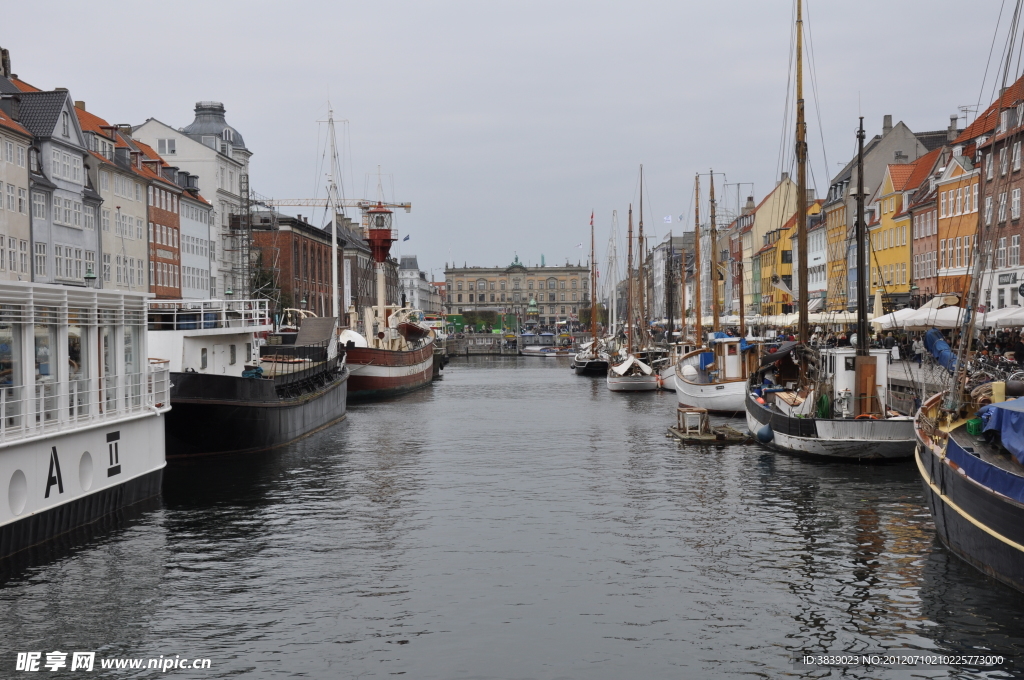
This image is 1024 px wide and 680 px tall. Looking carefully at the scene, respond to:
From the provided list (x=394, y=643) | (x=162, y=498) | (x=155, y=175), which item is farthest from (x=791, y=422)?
(x=155, y=175)

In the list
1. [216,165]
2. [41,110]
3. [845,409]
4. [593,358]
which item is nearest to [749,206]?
[593,358]

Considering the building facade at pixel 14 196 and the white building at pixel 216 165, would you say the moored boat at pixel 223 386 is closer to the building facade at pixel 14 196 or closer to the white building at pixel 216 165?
the building facade at pixel 14 196

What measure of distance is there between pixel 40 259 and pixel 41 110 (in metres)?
7.71

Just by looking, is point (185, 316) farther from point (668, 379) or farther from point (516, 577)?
point (668, 379)

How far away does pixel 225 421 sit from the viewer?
3356 centimetres

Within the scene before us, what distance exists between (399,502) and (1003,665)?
15981 millimetres

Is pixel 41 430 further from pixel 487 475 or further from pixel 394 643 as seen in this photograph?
pixel 487 475

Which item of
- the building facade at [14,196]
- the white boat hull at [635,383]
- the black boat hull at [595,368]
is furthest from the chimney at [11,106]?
the black boat hull at [595,368]

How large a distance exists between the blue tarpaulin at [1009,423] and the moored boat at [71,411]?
652 inches

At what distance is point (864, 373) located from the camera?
32.9 m

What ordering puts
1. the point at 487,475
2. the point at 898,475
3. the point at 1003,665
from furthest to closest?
the point at 487,475 → the point at 898,475 → the point at 1003,665

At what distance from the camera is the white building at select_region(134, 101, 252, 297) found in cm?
8844

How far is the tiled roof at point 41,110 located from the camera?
54.5m

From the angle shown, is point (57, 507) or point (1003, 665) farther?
point (57, 507)
